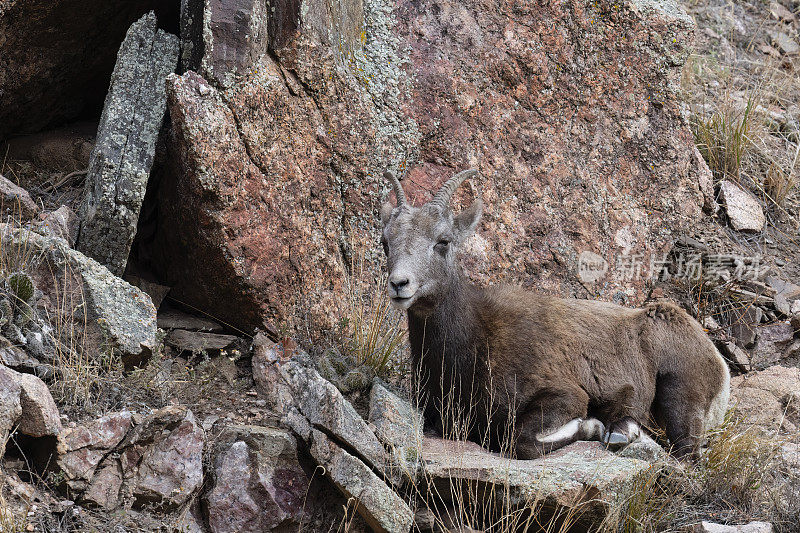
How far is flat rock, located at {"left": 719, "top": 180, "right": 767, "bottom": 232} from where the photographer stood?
32.2 ft

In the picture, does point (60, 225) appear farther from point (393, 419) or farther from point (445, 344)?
point (445, 344)

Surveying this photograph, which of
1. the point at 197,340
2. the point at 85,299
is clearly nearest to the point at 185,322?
the point at 197,340

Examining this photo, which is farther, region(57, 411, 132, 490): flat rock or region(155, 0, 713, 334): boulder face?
region(155, 0, 713, 334): boulder face

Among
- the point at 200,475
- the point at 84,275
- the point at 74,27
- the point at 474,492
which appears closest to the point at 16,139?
the point at 74,27

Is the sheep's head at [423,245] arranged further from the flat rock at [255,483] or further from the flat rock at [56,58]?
the flat rock at [56,58]

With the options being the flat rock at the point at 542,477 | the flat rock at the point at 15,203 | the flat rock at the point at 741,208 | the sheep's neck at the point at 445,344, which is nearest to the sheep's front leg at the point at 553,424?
the flat rock at the point at 542,477

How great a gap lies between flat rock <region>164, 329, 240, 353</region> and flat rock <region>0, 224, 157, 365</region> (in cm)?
49

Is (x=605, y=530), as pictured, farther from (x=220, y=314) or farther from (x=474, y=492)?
(x=220, y=314)

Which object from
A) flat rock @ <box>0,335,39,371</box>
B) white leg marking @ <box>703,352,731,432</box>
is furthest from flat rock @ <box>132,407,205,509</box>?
white leg marking @ <box>703,352,731,432</box>

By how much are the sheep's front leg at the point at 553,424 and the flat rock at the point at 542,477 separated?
33 cm

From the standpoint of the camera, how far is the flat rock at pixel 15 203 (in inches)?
259

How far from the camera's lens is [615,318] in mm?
6969

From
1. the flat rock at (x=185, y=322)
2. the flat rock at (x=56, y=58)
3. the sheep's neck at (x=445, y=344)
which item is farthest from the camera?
the flat rock at (x=56, y=58)

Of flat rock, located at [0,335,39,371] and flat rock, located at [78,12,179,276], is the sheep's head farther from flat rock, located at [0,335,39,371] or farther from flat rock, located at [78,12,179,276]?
flat rock, located at [0,335,39,371]
